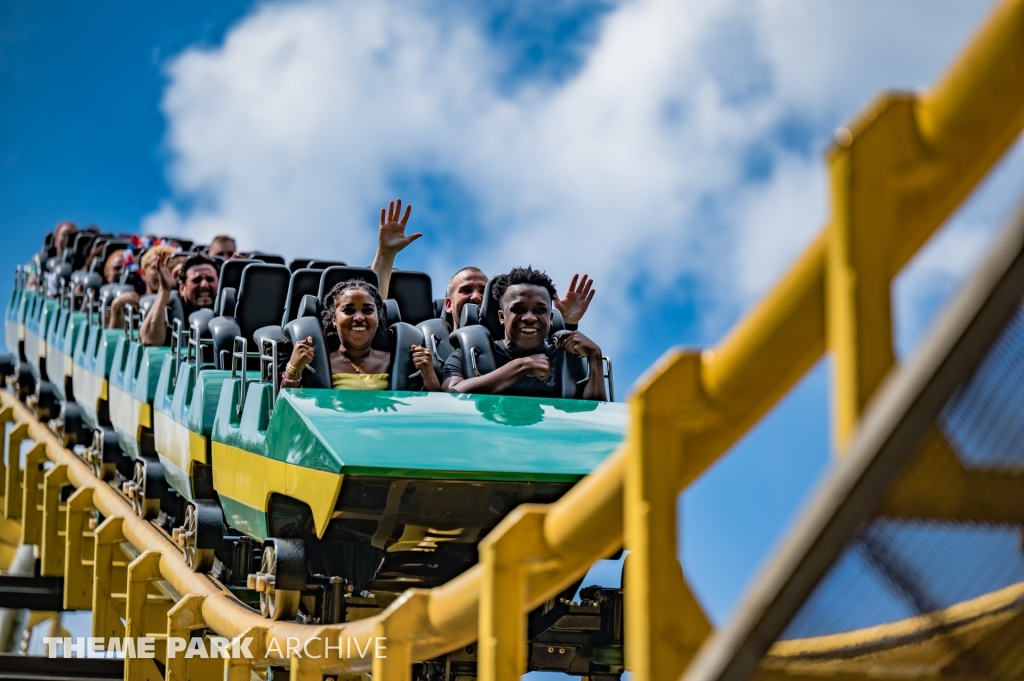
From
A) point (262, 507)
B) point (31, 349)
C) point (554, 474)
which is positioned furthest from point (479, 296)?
point (31, 349)

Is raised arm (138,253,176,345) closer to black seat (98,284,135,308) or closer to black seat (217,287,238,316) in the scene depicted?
black seat (217,287,238,316)

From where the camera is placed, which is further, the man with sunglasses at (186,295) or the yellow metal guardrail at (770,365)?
the man with sunglasses at (186,295)

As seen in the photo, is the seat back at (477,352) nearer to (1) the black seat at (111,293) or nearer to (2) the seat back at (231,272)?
(2) the seat back at (231,272)

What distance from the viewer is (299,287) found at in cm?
659

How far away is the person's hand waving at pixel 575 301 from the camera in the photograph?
21.9ft

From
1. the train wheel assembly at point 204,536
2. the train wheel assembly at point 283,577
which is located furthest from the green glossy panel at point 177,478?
the train wheel assembly at point 283,577

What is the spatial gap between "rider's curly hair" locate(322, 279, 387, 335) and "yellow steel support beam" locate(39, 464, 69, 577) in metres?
4.03

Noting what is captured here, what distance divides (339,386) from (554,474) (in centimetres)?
143

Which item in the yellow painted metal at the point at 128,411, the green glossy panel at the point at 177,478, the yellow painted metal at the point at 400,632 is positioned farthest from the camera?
the yellow painted metal at the point at 128,411

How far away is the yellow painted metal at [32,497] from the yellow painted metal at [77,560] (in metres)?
1.43

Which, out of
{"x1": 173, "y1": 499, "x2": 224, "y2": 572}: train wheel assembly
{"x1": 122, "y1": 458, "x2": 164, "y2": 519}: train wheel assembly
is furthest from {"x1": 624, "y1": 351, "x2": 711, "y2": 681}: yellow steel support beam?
{"x1": 122, "y1": 458, "x2": 164, "y2": 519}: train wheel assembly

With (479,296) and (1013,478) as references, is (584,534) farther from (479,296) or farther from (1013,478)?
(479,296)

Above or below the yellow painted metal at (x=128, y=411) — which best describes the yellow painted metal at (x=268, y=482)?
below

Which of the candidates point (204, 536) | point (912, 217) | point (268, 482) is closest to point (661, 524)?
point (912, 217)
